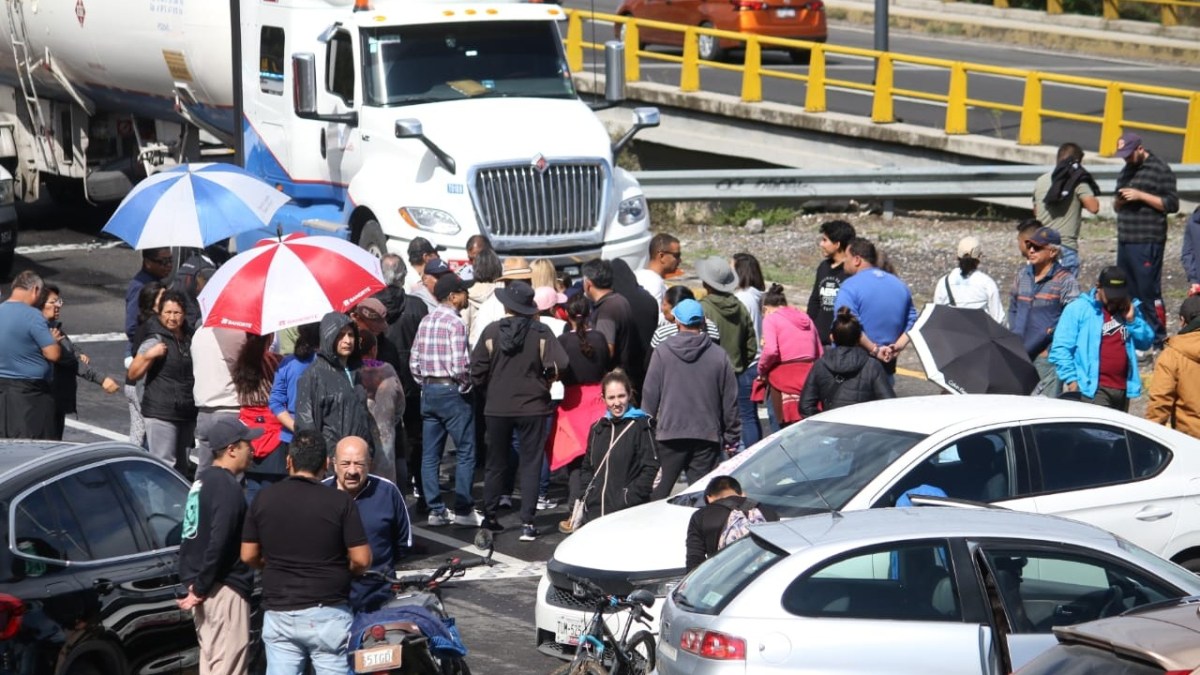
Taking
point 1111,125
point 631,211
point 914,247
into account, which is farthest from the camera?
point 1111,125

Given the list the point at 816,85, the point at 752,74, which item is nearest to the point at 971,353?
the point at 816,85

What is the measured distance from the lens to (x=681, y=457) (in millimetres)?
10664

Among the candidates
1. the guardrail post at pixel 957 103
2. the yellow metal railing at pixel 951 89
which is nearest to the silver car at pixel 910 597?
the yellow metal railing at pixel 951 89

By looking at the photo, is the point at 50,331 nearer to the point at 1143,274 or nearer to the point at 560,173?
the point at 560,173

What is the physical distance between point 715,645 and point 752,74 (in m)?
19.0

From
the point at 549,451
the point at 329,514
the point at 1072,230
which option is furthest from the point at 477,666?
the point at 1072,230

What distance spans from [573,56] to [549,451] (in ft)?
56.3

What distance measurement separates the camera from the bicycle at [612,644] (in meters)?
7.50

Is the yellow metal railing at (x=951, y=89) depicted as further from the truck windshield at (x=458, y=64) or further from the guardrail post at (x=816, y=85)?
the truck windshield at (x=458, y=64)

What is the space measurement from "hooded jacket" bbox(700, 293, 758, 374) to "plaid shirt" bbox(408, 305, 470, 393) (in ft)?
6.03

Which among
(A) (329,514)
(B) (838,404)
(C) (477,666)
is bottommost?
(C) (477,666)

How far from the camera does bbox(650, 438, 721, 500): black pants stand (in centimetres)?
1062

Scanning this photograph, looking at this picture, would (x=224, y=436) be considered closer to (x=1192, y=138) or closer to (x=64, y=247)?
(x=64, y=247)

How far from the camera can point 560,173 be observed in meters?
15.4
